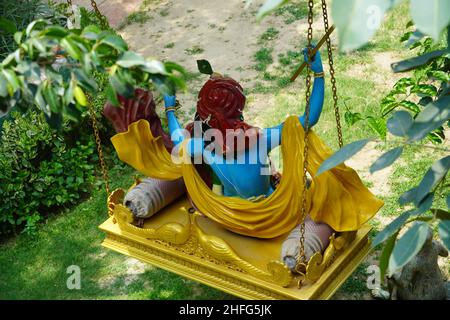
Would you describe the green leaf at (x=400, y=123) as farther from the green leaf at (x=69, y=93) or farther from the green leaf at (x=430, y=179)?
the green leaf at (x=69, y=93)

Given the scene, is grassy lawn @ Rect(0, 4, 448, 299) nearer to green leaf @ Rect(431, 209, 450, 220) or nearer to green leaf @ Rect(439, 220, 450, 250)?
green leaf @ Rect(431, 209, 450, 220)

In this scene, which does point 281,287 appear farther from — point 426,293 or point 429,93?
point 429,93

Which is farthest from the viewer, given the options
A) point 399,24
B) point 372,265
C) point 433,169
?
point 399,24

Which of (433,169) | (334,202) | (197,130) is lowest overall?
(334,202)

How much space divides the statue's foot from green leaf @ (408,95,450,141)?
1.53 metres

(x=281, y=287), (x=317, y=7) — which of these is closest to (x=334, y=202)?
(x=281, y=287)

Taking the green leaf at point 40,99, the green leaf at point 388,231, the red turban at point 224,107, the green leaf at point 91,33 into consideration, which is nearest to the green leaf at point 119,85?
the green leaf at point 91,33

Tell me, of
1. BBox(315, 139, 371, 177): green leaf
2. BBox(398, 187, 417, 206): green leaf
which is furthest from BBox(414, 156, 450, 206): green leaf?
BBox(315, 139, 371, 177): green leaf

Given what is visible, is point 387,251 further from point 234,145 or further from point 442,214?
point 234,145

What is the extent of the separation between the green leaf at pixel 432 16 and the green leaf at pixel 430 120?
0.66m

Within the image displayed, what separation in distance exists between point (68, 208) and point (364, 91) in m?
2.93

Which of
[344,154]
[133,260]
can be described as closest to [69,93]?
Answer: [344,154]

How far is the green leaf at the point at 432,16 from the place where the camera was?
5.35ft
